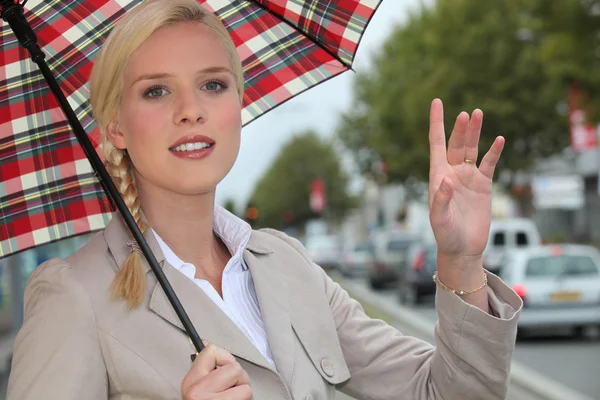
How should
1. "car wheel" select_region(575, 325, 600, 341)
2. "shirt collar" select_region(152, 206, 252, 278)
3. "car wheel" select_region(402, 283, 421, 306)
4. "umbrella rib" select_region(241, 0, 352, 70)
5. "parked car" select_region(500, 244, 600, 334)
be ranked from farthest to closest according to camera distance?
"car wheel" select_region(402, 283, 421, 306) < "car wheel" select_region(575, 325, 600, 341) < "parked car" select_region(500, 244, 600, 334) < "umbrella rib" select_region(241, 0, 352, 70) < "shirt collar" select_region(152, 206, 252, 278)

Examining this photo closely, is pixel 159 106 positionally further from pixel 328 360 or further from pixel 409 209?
pixel 409 209

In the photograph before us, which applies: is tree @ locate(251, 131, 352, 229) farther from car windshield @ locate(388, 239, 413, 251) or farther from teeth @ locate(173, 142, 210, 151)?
teeth @ locate(173, 142, 210, 151)

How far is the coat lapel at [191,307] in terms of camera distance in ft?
7.89

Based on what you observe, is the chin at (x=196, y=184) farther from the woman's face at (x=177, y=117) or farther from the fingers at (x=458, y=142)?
the fingers at (x=458, y=142)

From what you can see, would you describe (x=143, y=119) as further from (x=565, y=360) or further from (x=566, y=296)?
(x=566, y=296)

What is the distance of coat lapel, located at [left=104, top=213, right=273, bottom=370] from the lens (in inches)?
94.7

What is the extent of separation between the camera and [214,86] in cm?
262

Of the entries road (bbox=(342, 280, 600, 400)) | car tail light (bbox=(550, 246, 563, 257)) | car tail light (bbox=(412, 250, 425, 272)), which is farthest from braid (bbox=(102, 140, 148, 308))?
car tail light (bbox=(412, 250, 425, 272))

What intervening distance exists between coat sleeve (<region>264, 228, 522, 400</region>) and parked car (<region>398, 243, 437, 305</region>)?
2360cm

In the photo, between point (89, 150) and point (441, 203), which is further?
point (89, 150)

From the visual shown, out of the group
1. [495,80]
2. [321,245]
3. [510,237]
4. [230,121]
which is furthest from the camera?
[321,245]

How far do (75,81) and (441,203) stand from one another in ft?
4.24

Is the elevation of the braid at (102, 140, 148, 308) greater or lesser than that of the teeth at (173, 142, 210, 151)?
lesser

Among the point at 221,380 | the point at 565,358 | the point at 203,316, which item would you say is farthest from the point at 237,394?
the point at 565,358
